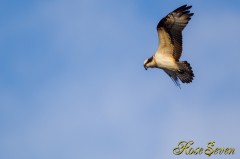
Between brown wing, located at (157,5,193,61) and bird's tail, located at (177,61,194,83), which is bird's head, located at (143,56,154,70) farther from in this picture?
bird's tail, located at (177,61,194,83)

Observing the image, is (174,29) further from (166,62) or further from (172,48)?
(166,62)

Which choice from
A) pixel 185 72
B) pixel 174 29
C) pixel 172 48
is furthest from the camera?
pixel 185 72

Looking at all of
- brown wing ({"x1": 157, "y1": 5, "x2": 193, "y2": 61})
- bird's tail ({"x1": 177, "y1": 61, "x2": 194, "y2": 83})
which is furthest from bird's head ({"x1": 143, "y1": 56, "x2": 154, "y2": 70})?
bird's tail ({"x1": 177, "y1": 61, "x2": 194, "y2": 83})

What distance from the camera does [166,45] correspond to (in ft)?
51.1

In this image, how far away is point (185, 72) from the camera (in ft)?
51.9

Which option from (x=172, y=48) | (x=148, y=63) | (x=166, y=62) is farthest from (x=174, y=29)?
(x=148, y=63)

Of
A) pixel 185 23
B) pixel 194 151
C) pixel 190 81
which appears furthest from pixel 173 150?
pixel 185 23

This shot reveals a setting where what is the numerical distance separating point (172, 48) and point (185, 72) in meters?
A: 0.76

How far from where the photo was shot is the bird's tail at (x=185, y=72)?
15.6 meters

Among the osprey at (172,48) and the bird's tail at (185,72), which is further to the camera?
the bird's tail at (185,72)

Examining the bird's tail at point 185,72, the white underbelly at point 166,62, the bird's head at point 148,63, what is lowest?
the bird's tail at point 185,72

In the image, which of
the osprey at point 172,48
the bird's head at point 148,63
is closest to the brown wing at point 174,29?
the osprey at point 172,48

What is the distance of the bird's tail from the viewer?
15633 millimetres

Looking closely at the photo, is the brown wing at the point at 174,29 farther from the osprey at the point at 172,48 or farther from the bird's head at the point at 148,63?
the bird's head at the point at 148,63
